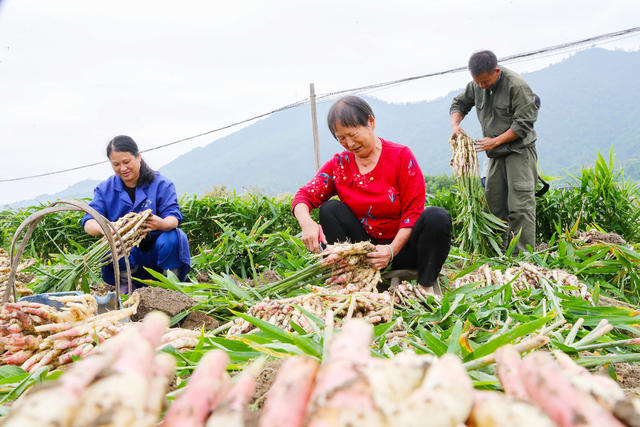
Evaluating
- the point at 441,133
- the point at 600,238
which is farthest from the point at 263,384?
the point at 441,133

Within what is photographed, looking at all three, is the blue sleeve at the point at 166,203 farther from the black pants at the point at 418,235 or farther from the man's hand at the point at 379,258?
the man's hand at the point at 379,258

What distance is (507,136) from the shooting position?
3.91 m

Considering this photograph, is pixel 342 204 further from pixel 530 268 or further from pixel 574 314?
pixel 574 314

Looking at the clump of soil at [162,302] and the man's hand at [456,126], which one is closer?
the clump of soil at [162,302]

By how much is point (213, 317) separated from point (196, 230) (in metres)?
4.07

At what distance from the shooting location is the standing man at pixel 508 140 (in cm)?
384

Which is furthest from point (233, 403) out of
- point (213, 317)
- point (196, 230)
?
point (196, 230)

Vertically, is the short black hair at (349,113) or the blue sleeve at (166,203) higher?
the short black hair at (349,113)

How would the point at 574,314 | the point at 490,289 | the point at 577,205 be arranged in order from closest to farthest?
the point at 574,314, the point at 490,289, the point at 577,205

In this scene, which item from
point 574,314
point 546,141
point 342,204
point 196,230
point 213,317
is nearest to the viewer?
point 574,314

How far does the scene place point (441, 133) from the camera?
123m

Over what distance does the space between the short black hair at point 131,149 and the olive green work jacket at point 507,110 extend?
3.10m

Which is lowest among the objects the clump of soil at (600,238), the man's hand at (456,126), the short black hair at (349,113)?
the clump of soil at (600,238)

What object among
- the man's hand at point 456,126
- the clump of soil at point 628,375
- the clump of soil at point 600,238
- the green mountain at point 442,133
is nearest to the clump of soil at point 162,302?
the clump of soil at point 628,375
